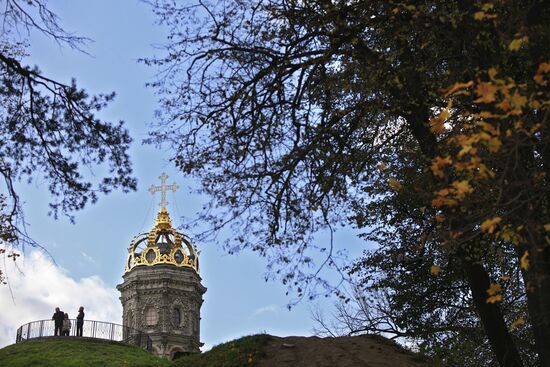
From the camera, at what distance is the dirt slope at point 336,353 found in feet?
51.2

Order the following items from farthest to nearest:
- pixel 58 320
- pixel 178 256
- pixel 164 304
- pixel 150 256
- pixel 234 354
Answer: pixel 178 256 < pixel 150 256 < pixel 164 304 < pixel 58 320 < pixel 234 354

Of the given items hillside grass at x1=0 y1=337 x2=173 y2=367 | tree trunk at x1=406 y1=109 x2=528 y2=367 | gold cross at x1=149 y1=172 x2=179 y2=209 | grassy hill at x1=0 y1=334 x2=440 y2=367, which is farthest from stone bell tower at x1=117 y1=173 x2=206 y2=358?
tree trunk at x1=406 y1=109 x2=528 y2=367

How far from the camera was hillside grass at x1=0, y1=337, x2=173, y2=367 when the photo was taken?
22.9 metres

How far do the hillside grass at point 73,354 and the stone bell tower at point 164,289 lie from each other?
22378 millimetres

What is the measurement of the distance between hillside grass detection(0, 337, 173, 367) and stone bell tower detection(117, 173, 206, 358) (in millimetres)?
22378

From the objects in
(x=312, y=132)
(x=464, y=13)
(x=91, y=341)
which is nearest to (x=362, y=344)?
(x=312, y=132)

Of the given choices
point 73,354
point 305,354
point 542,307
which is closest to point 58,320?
point 73,354

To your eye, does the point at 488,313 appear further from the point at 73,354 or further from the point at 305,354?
the point at 73,354

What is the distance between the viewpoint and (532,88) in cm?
1024

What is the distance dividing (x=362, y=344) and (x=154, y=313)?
36519mm

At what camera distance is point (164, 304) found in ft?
169

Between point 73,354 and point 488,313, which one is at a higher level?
point 73,354

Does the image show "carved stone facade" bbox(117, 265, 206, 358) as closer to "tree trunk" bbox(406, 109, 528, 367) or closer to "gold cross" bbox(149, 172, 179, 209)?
"gold cross" bbox(149, 172, 179, 209)

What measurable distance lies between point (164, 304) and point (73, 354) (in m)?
26.9
